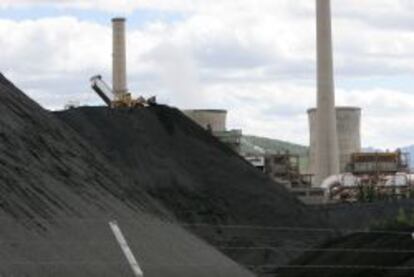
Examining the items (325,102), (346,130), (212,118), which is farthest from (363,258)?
(346,130)

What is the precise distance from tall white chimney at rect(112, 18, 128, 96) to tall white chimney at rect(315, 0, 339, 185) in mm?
19264

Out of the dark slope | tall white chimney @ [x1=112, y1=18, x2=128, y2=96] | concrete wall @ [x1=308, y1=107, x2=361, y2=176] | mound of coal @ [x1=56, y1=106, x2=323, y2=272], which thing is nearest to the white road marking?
mound of coal @ [x1=56, y1=106, x2=323, y2=272]

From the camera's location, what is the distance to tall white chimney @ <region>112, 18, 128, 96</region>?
100125 millimetres

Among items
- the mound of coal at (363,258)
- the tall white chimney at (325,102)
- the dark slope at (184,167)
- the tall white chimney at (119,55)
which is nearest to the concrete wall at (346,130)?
the tall white chimney at (325,102)

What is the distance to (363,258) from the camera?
2062cm

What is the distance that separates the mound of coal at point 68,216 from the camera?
45.2ft

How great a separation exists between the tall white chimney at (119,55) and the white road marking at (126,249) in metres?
84.6

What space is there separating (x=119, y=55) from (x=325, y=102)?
21.0m

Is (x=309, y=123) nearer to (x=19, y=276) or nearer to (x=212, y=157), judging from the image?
(x=212, y=157)

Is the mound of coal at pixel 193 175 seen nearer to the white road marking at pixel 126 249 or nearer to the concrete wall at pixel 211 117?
the white road marking at pixel 126 249

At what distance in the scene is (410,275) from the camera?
17.7 metres

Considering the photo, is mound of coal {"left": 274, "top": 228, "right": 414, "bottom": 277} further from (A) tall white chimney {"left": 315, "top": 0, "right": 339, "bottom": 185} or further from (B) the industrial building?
(B) the industrial building

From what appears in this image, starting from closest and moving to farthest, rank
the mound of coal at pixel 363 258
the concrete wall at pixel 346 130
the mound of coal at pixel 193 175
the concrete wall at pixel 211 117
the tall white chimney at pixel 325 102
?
the mound of coal at pixel 363 258 → the mound of coal at pixel 193 175 → the tall white chimney at pixel 325 102 → the concrete wall at pixel 211 117 → the concrete wall at pixel 346 130

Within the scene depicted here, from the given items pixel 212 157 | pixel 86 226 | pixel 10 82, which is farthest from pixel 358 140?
pixel 86 226
